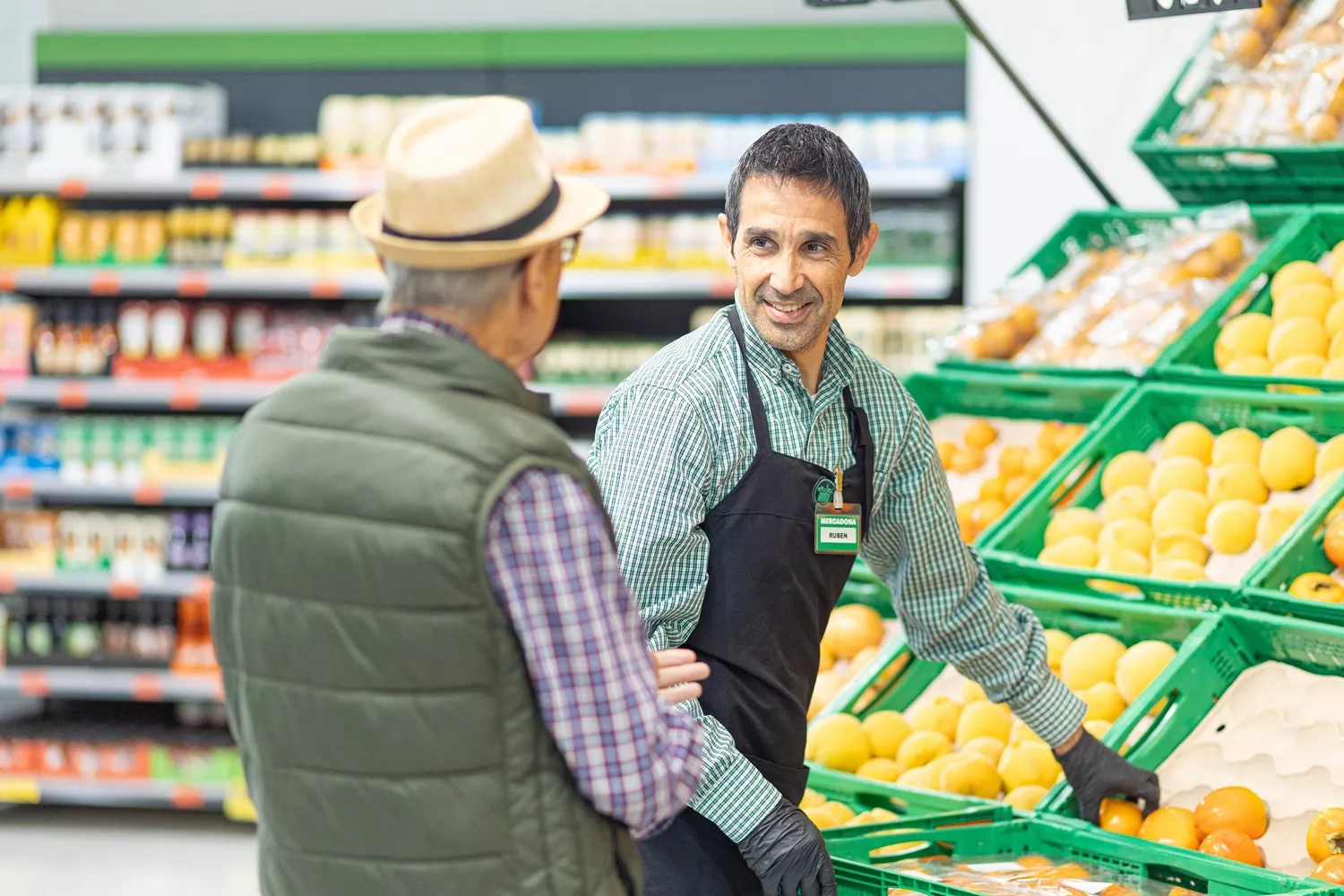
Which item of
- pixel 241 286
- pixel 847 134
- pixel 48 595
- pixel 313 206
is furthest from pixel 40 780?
pixel 847 134

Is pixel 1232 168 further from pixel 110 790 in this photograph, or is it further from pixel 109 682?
pixel 110 790

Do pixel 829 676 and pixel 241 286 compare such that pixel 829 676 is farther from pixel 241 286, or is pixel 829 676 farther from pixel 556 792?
pixel 241 286

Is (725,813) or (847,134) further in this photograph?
(847,134)

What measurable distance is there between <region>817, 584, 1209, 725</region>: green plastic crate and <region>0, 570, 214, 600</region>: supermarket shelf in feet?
12.8

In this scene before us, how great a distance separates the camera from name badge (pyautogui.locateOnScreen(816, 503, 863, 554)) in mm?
2152

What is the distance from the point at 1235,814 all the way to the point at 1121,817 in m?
0.17

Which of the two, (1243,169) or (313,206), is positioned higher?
(1243,169)

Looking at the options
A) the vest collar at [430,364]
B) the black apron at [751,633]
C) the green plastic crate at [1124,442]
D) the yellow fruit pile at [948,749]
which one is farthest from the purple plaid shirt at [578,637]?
the green plastic crate at [1124,442]

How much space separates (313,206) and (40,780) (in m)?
2.62

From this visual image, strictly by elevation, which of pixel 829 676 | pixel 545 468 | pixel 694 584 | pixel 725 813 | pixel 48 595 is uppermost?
pixel 545 468

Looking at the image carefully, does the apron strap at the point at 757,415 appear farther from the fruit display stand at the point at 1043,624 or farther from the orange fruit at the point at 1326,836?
the orange fruit at the point at 1326,836

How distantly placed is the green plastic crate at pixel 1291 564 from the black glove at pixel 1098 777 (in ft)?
1.25

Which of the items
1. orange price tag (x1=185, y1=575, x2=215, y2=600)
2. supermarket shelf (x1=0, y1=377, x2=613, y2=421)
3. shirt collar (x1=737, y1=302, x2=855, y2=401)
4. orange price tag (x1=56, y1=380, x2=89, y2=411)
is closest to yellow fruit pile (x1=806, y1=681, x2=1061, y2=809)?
shirt collar (x1=737, y1=302, x2=855, y2=401)

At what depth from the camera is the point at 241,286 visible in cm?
637
